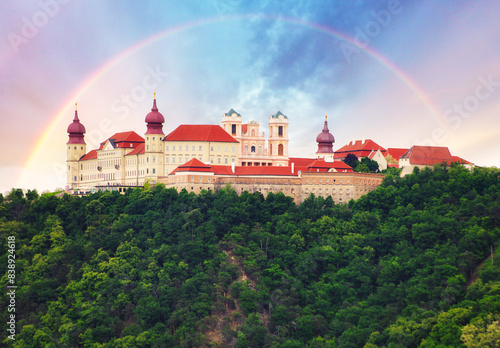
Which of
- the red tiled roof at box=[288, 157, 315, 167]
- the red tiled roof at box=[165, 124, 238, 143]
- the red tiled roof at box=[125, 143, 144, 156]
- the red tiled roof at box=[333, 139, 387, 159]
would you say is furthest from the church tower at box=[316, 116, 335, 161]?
the red tiled roof at box=[125, 143, 144, 156]

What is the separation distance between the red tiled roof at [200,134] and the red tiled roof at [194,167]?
7.66 m

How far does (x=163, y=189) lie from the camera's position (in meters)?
105

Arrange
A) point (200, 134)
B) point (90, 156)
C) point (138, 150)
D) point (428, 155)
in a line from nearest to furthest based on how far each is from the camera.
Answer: point (428, 155) → point (200, 134) → point (138, 150) → point (90, 156)

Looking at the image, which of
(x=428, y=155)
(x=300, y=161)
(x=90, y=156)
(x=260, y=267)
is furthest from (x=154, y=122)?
(x=428, y=155)

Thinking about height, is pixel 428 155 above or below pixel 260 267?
→ above

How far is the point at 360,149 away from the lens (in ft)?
417

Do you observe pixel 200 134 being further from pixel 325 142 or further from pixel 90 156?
pixel 90 156

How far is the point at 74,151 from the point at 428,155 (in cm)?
5134

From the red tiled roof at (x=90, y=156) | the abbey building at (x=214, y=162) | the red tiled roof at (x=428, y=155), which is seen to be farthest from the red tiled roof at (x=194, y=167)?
the red tiled roof at (x=428, y=155)

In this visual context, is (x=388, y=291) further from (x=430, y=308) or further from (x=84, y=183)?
(x=84, y=183)

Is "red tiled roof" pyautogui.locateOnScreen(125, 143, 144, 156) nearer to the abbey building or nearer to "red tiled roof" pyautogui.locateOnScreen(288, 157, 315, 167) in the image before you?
the abbey building

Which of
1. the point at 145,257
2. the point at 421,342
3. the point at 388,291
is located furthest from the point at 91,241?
the point at 421,342

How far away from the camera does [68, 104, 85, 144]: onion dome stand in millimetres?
126688

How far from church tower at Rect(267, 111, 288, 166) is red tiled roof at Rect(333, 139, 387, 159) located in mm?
11763
